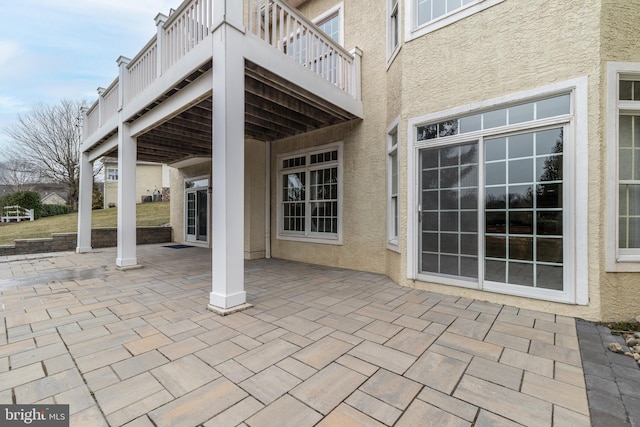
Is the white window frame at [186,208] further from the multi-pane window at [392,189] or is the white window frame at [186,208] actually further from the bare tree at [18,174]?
the bare tree at [18,174]

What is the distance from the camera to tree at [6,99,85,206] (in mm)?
16453

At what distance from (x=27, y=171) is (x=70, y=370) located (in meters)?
23.6

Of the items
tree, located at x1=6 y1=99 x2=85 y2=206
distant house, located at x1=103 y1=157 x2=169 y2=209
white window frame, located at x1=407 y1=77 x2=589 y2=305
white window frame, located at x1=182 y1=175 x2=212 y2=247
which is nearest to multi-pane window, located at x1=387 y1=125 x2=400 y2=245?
white window frame, located at x1=407 y1=77 x2=589 y2=305

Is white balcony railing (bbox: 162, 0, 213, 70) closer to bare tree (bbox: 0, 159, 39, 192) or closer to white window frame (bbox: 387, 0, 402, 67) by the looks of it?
white window frame (bbox: 387, 0, 402, 67)

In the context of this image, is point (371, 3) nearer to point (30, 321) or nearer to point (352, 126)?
point (352, 126)

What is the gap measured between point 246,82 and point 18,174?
25015 mm

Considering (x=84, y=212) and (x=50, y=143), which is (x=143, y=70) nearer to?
(x=84, y=212)

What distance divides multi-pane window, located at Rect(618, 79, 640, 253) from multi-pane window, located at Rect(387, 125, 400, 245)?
2.57 m

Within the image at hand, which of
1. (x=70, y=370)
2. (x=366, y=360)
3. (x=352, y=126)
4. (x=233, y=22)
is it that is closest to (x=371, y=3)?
(x=352, y=126)

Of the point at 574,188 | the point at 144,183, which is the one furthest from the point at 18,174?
the point at 574,188

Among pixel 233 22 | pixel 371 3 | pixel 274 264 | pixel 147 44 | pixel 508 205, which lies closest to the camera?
pixel 233 22

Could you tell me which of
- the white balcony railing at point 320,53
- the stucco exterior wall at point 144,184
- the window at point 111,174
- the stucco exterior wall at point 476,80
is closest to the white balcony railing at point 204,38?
the white balcony railing at point 320,53

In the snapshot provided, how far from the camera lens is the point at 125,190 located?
17.3ft

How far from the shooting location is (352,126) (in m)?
5.32
